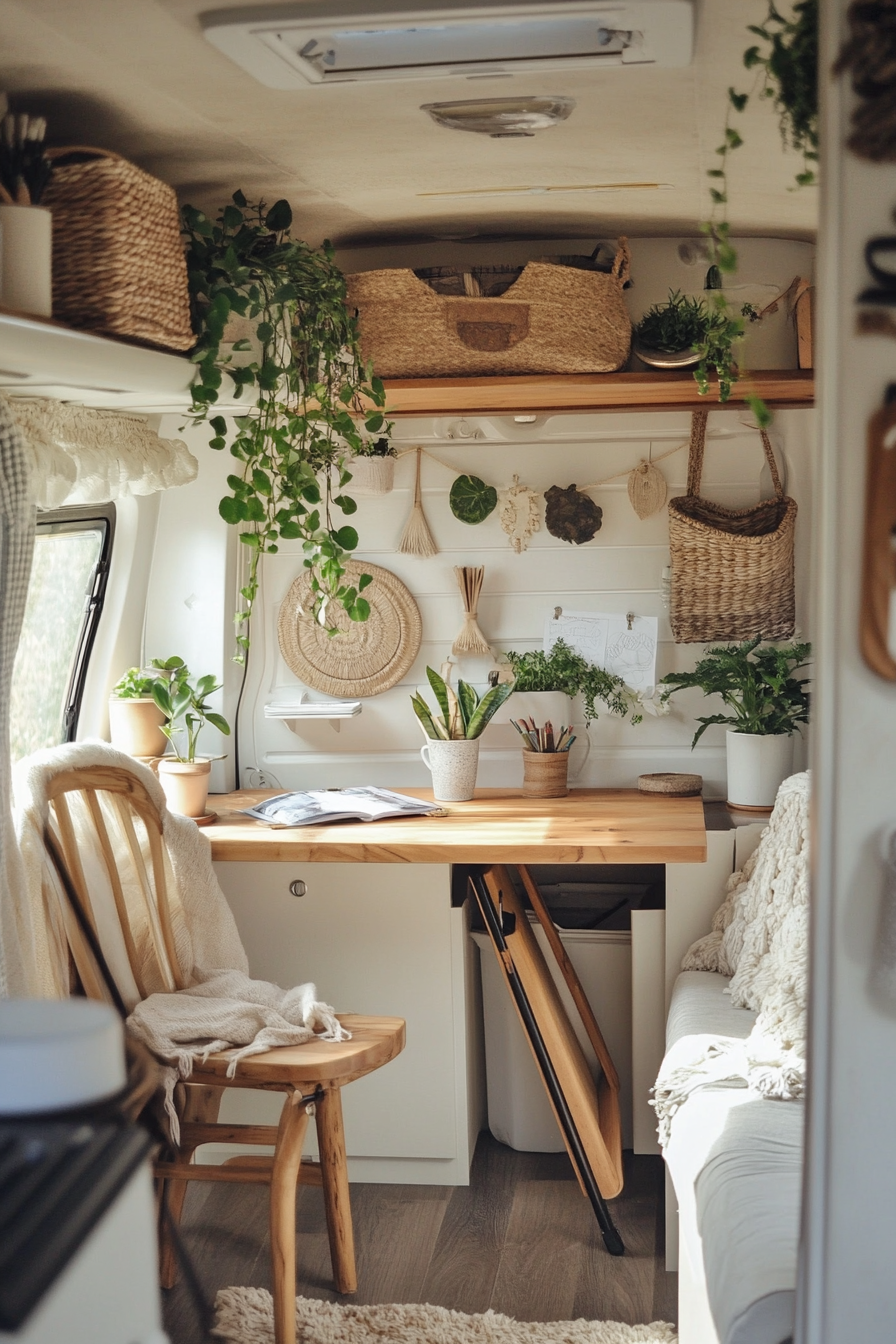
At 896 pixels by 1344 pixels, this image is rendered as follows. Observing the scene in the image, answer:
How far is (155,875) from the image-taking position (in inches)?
106

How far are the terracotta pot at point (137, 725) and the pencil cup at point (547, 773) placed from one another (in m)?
1.04

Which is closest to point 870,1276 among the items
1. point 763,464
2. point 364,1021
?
point 364,1021

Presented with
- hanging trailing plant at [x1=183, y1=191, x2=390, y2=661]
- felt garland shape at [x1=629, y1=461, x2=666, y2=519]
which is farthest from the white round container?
felt garland shape at [x1=629, y1=461, x2=666, y2=519]

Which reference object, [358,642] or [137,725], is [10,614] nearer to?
[137,725]

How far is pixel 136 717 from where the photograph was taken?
342 cm

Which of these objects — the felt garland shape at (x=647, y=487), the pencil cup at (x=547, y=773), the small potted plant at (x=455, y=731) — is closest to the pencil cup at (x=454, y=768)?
the small potted plant at (x=455, y=731)

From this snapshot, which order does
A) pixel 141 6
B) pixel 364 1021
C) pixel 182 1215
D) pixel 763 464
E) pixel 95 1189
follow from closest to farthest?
pixel 95 1189, pixel 141 6, pixel 364 1021, pixel 182 1215, pixel 763 464

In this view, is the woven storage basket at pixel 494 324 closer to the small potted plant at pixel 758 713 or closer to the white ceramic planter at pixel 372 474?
the white ceramic planter at pixel 372 474

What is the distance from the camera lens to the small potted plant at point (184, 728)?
3.21m

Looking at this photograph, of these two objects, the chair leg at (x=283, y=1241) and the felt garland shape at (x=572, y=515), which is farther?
the felt garland shape at (x=572, y=515)

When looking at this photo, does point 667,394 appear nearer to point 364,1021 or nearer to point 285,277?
point 285,277

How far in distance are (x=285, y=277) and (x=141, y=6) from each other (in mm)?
986

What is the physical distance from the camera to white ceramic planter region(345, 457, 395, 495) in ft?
11.6

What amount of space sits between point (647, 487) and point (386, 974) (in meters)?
1.54
